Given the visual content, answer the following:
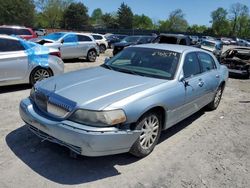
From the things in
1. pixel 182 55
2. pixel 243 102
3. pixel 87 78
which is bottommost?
pixel 243 102

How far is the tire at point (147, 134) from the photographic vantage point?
4.15 meters

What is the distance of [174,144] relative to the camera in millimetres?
5051

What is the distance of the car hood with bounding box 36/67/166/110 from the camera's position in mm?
3898

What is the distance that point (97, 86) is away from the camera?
435 cm

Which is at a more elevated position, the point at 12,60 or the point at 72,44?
the point at 12,60

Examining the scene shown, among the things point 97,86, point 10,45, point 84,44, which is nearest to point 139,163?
point 97,86

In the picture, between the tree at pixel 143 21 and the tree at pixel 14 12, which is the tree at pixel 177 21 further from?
the tree at pixel 14 12

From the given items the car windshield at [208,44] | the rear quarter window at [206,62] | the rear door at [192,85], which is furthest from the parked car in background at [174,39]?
the rear door at [192,85]

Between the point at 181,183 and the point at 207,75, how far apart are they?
2.93 m

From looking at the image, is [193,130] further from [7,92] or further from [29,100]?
[7,92]

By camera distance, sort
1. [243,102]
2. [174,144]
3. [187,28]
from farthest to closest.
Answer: [187,28]
[243,102]
[174,144]

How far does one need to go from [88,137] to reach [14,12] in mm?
75414

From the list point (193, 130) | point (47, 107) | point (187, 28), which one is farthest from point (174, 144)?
point (187, 28)

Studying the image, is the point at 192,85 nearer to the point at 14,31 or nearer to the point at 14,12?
the point at 14,31
